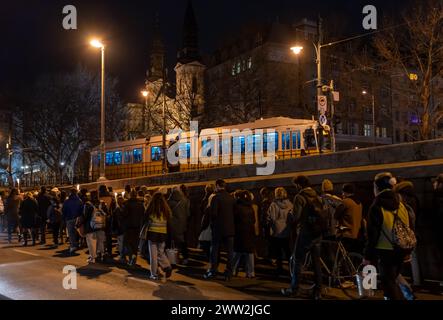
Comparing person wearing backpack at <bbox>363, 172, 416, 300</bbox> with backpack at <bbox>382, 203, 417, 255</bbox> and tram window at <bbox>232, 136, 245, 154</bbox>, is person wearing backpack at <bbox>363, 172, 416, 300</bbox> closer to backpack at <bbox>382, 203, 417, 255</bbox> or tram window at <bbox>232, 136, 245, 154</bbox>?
backpack at <bbox>382, 203, 417, 255</bbox>

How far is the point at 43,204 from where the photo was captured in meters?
17.2

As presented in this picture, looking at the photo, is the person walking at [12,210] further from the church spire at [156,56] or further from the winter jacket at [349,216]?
the church spire at [156,56]

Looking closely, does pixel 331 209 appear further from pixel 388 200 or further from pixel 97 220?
pixel 97 220

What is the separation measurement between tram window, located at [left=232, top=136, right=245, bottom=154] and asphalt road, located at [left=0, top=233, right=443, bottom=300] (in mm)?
13780

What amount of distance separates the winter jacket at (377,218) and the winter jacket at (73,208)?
31.7 feet

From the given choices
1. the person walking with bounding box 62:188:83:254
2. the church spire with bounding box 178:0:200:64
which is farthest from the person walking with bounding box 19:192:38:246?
the church spire with bounding box 178:0:200:64

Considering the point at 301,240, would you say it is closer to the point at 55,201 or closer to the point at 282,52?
the point at 55,201

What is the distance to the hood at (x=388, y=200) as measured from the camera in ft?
21.8

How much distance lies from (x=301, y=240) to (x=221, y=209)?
2438 millimetres

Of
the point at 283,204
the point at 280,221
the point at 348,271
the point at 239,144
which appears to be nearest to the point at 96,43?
the point at 239,144

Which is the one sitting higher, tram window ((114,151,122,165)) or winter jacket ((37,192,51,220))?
tram window ((114,151,122,165))

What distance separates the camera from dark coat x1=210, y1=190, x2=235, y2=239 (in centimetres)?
1027

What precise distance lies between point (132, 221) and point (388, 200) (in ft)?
22.1

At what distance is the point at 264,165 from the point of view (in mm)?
15180
